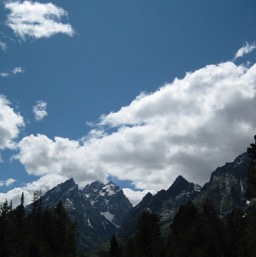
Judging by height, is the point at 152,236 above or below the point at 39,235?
below

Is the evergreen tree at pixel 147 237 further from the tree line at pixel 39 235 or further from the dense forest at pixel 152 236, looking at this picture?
the tree line at pixel 39 235

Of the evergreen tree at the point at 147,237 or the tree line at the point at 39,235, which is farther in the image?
the evergreen tree at the point at 147,237

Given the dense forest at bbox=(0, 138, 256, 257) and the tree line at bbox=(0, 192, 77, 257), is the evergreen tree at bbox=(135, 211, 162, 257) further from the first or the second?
the tree line at bbox=(0, 192, 77, 257)

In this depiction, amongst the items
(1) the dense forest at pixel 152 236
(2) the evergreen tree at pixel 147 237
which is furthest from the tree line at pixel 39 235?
(2) the evergreen tree at pixel 147 237

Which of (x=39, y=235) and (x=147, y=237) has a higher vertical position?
(x=39, y=235)

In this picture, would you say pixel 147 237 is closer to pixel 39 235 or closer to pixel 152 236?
pixel 152 236

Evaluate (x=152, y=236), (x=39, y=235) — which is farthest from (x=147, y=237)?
(x=39, y=235)

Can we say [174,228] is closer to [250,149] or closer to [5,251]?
[5,251]

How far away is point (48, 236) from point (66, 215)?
4582 millimetres

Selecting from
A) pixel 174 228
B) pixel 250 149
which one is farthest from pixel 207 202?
pixel 250 149

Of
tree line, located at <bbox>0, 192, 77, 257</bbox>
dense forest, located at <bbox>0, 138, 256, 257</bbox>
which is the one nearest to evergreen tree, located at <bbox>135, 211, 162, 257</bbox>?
dense forest, located at <bbox>0, 138, 256, 257</bbox>

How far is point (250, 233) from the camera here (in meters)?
41.3

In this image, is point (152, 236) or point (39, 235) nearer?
point (39, 235)

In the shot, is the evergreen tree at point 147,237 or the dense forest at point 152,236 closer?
the dense forest at point 152,236
